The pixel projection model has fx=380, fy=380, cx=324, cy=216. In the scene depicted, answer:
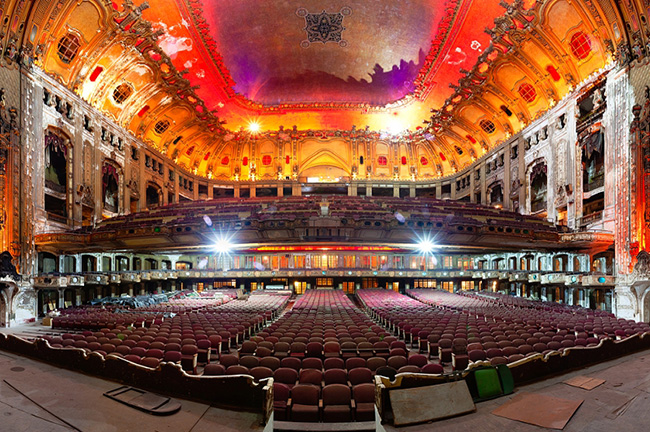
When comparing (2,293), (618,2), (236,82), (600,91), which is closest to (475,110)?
(600,91)

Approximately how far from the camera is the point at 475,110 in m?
36.2

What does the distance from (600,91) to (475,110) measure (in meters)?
12.7

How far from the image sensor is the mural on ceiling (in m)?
29.9

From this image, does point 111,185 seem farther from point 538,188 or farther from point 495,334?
point 538,188

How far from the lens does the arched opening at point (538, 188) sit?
101ft

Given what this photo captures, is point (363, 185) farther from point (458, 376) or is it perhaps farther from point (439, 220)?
point (458, 376)

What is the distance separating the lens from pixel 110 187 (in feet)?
104

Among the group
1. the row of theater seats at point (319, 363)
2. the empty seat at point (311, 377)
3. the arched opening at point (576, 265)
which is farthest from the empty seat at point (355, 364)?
the arched opening at point (576, 265)

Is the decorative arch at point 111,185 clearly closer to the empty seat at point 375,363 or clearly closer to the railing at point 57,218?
the railing at point 57,218

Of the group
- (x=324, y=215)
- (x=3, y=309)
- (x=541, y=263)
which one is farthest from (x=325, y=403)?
(x=541, y=263)

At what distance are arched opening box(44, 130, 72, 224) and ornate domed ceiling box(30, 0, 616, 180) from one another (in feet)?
13.1

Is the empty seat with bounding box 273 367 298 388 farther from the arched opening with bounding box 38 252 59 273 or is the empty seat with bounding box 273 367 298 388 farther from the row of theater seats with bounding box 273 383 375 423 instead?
the arched opening with bounding box 38 252 59 273

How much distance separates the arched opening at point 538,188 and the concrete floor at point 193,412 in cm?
2602

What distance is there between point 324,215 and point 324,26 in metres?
19.0
